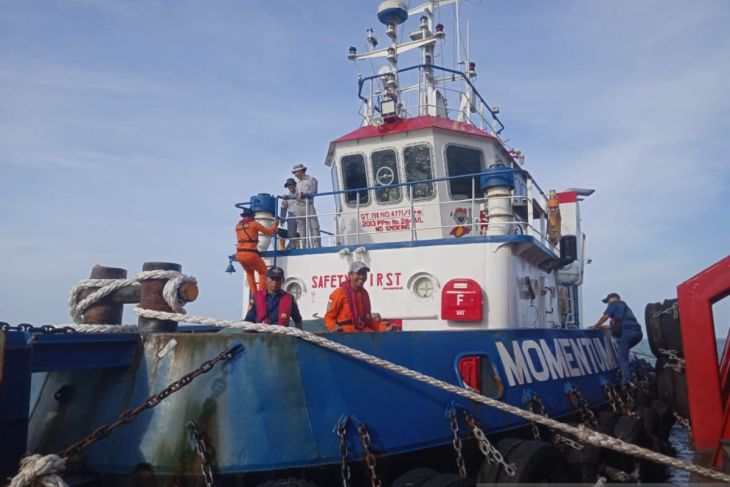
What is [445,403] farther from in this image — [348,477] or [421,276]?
[421,276]

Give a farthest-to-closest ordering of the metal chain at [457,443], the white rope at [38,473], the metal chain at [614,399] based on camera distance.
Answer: the metal chain at [614,399] → the metal chain at [457,443] → the white rope at [38,473]

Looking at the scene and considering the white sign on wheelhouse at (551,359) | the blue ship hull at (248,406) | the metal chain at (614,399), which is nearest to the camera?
the blue ship hull at (248,406)


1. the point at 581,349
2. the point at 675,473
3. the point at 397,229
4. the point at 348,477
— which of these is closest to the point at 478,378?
the point at 348,477

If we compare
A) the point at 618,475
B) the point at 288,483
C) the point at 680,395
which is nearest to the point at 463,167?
the point at 618,475

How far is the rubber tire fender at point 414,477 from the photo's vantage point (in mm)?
4211

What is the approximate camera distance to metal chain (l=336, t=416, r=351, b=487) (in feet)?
13.4

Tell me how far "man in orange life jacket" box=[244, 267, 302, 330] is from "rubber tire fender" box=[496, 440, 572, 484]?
2043mm

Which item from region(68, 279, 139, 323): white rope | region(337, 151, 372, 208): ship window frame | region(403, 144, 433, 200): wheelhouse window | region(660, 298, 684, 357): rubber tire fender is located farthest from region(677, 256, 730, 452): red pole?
region(337, 151, 372, 208): ship window frame

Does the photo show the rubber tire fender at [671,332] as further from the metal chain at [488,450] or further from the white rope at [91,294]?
the white rope at [91,294]

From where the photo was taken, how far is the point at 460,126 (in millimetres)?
9266

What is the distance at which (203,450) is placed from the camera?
393 cm

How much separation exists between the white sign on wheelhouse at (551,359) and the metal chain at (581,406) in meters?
0.20

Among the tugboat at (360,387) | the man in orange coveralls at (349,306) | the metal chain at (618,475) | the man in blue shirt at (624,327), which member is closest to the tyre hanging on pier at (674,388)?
the man in blue shirt at (624,327)

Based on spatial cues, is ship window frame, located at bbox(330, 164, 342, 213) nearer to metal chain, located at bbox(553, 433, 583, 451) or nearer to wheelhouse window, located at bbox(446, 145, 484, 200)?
wheelhouse window, located at bbox(446, 145, 484, 200)
